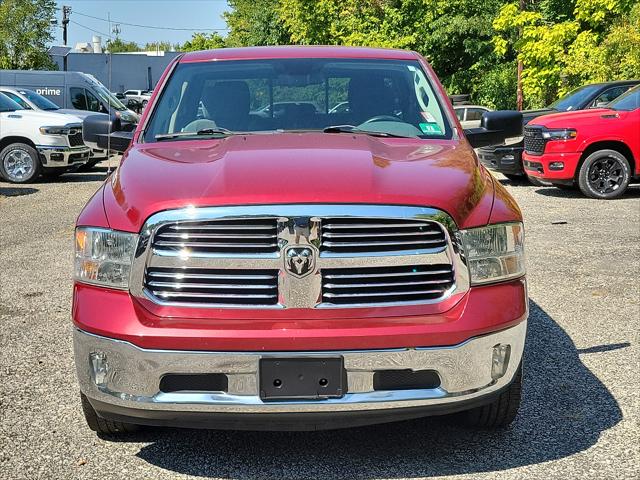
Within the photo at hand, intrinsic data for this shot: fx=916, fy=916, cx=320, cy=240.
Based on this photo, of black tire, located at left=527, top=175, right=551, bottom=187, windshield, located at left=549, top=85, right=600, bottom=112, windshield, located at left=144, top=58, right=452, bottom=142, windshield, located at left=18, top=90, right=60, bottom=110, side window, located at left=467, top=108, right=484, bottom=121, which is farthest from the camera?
side window, located at left=467, top=108, right=484, bottom=121

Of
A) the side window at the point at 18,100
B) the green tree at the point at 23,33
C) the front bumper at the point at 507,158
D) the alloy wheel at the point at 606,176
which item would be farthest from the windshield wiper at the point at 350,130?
the green tree at the point at 23,33

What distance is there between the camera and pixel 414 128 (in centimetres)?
484

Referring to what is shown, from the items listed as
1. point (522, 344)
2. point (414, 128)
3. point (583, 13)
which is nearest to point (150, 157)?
point (414, 128)

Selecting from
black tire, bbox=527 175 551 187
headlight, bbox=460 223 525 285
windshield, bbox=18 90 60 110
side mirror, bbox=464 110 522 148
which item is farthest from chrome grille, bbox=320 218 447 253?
windshield, bbox=18 90 60 110

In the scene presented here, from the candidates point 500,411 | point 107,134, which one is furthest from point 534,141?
point 500,411

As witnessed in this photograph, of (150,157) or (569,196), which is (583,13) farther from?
(150,157)

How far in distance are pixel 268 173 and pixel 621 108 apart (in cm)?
1089

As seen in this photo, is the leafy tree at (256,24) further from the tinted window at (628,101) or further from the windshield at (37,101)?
the tinted window at (628,101)

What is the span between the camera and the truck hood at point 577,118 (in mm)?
13242

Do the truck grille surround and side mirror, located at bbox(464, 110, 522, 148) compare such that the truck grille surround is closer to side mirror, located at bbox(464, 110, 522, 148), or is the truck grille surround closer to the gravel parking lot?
the gravel parking lot

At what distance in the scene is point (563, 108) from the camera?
15.3 meters

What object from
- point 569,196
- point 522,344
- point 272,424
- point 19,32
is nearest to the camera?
point 272,424

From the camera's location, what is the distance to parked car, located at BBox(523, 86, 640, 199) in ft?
43.2

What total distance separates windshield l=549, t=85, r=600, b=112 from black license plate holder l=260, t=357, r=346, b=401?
A: 41.2 ft
